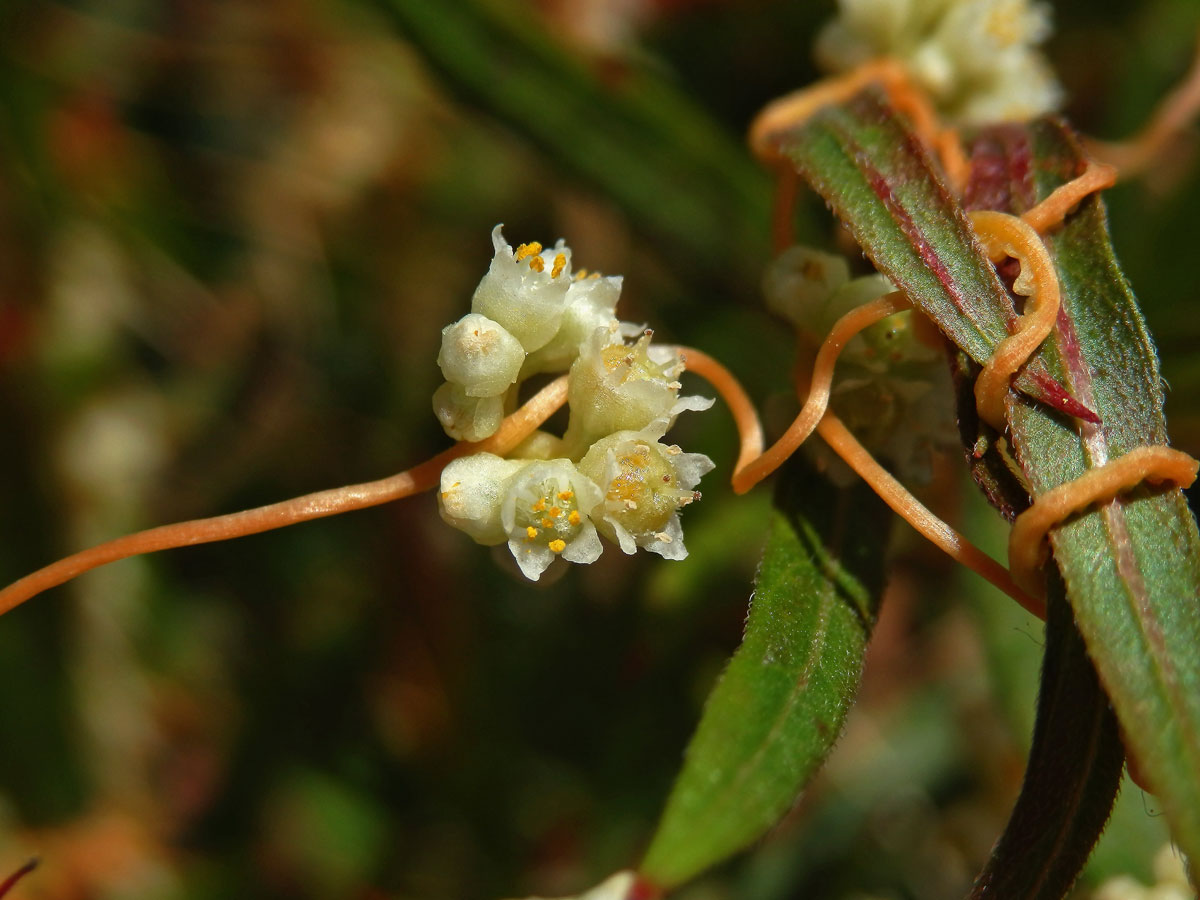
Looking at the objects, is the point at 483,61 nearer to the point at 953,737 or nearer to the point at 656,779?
the point at 656,779

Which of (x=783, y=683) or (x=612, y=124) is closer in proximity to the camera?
(x=783, y=683)

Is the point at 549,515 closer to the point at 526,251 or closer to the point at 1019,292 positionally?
the point at 526,251

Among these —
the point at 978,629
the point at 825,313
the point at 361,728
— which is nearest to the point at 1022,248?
the point at 825,313

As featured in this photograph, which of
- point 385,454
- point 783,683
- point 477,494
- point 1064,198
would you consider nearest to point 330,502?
point 477,494

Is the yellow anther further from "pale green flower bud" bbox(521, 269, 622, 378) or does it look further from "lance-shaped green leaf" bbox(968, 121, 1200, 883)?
"lance-shaped green leaf" bbox(968, 121, 1200, 883)

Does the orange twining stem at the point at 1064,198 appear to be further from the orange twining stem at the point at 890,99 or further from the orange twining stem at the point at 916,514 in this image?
the orange twining stem at the point at 916,514

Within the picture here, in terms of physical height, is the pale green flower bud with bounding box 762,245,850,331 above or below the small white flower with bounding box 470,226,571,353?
above

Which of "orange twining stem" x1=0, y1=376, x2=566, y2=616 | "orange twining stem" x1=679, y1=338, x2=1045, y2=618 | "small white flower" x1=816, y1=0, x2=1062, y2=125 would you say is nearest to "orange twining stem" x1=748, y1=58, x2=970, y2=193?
"small white flower" x1=816, y1=0, x2=1062, y2=125
